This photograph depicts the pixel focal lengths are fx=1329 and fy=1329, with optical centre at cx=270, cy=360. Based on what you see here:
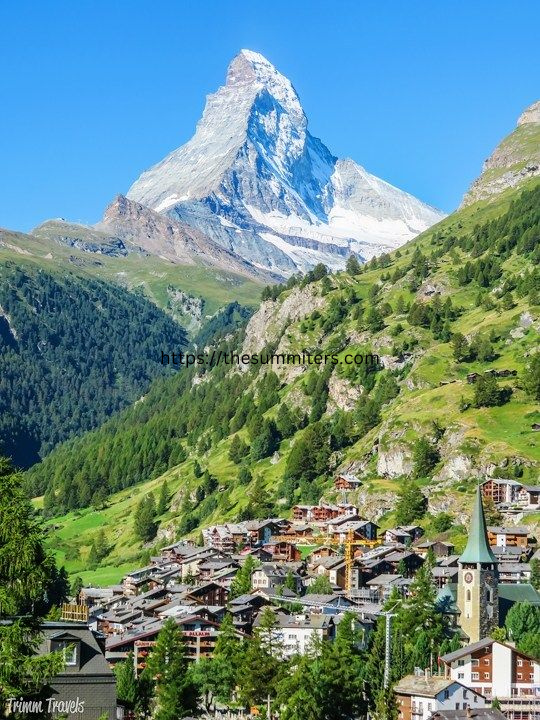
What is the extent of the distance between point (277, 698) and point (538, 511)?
321 ft

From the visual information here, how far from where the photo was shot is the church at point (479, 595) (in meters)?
150

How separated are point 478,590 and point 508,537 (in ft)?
123

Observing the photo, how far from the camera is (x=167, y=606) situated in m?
168

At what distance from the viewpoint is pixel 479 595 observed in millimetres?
151000

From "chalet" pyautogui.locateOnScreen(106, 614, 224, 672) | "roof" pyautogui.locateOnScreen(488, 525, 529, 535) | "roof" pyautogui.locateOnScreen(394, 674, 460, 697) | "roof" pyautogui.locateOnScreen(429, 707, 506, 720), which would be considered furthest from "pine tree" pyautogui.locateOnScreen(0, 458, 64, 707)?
"roof" pyautogui.locateOnScreen(488, 525, 529, 535)

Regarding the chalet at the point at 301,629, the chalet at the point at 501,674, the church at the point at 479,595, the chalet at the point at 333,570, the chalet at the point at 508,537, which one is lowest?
the chalet at the point at 501,674

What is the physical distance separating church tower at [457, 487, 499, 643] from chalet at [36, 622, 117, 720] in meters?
99.3

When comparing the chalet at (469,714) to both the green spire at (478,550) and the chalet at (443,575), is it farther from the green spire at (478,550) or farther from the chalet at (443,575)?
the chalet at (443,575)

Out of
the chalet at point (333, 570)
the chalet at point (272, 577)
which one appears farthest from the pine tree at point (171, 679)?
the chalet at point (333, 570)

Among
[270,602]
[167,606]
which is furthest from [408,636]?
[167,606]

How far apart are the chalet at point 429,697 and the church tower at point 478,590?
31317mm

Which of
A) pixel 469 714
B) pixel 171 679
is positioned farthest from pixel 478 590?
pixel 171 679

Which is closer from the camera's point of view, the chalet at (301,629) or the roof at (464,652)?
the roof at (464,652)

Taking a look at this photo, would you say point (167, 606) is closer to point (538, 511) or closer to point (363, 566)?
point (363, 566)
